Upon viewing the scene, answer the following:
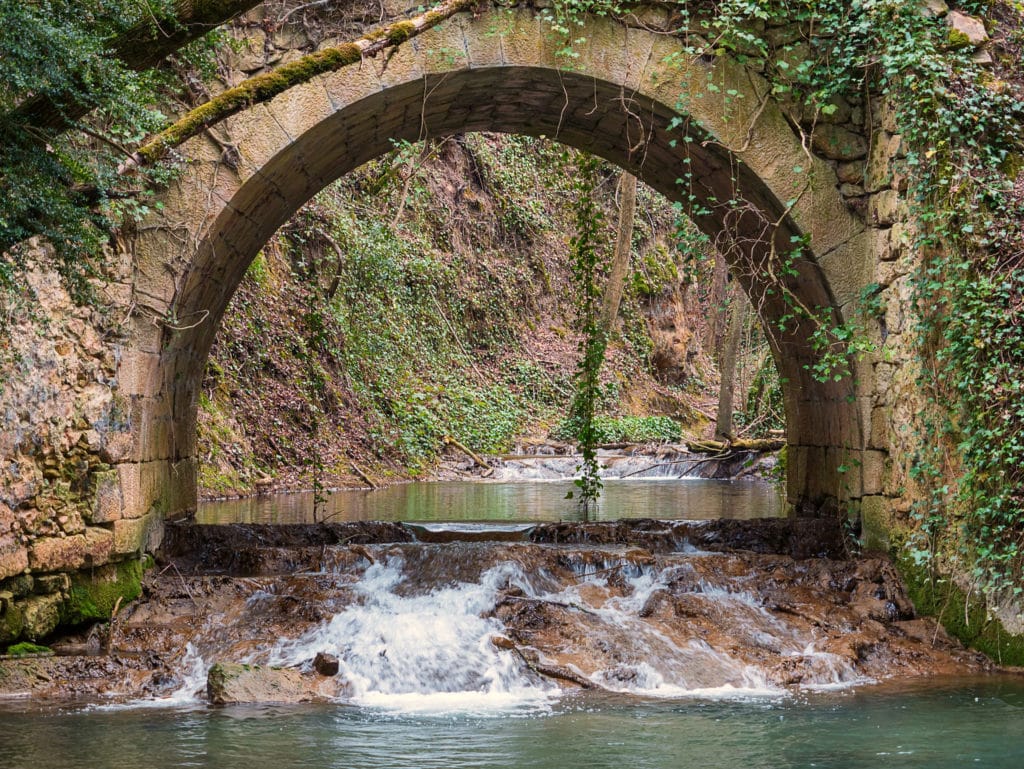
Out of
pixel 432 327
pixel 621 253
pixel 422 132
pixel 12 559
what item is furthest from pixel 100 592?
pixel 432 327

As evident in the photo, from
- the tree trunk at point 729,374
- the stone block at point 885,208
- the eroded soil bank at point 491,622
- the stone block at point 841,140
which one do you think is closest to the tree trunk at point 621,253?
the tree trunk at point 729,374

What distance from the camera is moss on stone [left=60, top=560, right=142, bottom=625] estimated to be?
19.6ft

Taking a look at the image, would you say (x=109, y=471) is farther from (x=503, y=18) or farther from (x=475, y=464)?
(x=475, y=464)

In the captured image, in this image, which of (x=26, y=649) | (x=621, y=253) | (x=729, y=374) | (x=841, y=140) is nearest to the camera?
(x=26, y=649)

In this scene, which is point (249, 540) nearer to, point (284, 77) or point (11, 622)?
point (11, 622)

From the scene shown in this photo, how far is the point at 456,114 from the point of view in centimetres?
766

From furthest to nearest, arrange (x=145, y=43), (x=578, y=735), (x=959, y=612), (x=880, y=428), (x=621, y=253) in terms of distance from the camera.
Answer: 1. (x=621, y=253)
2. (x=880, y=428)
3. (x=959, y=612)
4. (x=145, y=43)
5. (x=578, y=735)

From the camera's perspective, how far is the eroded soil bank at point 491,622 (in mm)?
5344

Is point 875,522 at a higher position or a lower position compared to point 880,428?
lower

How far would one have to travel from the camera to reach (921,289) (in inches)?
230

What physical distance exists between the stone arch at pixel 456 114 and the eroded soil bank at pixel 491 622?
68 cm

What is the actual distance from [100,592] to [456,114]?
13.6 ft

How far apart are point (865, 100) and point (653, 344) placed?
19.3 m

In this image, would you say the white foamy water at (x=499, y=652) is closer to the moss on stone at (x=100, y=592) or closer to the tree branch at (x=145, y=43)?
the moss on stone at (x=100, y=592)
